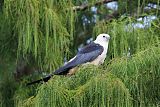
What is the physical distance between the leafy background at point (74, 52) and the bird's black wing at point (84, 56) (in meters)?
0.07

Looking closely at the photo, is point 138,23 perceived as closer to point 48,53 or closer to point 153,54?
point 48,53

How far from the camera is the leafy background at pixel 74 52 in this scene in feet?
7.70

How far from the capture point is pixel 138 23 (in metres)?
A: 3.22

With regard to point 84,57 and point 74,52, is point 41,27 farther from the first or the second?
point 74,52

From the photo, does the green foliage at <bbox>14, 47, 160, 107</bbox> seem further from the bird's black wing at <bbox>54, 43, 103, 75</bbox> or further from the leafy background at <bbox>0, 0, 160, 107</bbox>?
the bird's black wing at <bbox>54, 43, 103, 75</bbox>

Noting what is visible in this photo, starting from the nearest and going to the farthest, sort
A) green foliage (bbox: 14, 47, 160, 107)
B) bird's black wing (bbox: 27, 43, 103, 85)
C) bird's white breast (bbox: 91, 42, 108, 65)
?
green foliage (bbox: 14, 47, 160, 107), bird's black wing (bbox: 27, 43, 103, 85), bird's white breast (bbox: 91, 42, 108, 65)

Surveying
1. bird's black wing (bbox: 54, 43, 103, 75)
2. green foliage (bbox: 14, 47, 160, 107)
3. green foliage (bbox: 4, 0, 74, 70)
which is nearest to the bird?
bird's black wing (bbox: 54, 43, 103, 75)

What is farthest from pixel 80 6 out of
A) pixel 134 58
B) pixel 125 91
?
pixel 125 91

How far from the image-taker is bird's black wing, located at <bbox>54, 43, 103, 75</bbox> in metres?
2.92

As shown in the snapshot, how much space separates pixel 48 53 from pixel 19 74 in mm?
840

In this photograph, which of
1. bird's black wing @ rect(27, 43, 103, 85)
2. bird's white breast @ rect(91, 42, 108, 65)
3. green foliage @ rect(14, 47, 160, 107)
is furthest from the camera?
bird's white breast @ rect(91, 42, 108, 65)

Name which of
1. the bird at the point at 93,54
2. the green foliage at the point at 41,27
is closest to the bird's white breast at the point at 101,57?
the bird at the point at 93,54

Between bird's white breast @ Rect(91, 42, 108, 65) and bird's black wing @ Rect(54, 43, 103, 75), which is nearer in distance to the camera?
bird's black wing @ Rect(54, 43, 103, 75)

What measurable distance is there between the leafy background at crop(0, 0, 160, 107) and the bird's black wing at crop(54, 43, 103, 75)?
70 millimetres
